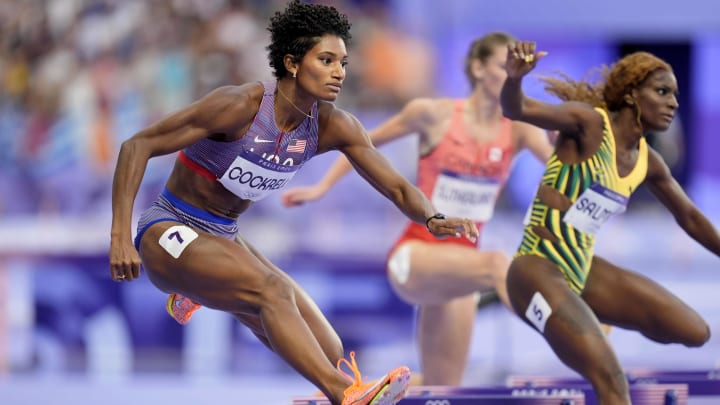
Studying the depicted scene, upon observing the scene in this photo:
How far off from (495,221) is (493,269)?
4827 millimetres

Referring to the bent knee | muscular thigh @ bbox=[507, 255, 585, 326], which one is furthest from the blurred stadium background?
the bent knee

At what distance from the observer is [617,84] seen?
16.4 feet

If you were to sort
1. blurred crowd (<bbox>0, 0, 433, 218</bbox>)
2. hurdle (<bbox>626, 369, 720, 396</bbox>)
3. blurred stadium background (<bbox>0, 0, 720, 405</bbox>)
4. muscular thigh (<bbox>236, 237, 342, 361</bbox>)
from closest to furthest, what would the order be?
muscular thigh (<bbox>236, 237, 342, 361</bbox>), hurdle (<bbox>626, 369, 720, 396</bbox>), blurred stadium background (<bbox>0, 0, 720, 405</bbox>), blurred crowd (<bbox>0, 0, 433, 218</bbox>)

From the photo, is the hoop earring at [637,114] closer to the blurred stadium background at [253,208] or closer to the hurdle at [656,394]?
the hurdle at [656,394]

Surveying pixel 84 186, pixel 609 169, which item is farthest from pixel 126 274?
pixel 84 186

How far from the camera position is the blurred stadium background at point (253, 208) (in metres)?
8.44

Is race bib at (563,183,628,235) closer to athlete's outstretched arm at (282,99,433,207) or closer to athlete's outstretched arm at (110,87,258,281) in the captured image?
athlete's outstretched arm at (282,99,433,207)

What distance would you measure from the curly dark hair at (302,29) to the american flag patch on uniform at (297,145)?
277 millimetres

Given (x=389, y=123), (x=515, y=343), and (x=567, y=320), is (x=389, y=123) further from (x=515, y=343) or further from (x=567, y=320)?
(x=515, y=343)

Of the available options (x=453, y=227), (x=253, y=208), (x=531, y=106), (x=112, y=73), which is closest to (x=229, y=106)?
(x=453, y=227)

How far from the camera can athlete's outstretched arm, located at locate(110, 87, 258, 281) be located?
403 cm

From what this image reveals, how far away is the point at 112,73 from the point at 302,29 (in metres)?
7.98

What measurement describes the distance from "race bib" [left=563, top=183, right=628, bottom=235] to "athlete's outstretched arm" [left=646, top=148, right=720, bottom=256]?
0.31m

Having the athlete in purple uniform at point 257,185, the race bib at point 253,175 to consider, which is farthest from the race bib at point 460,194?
the race bib at point 253,175
